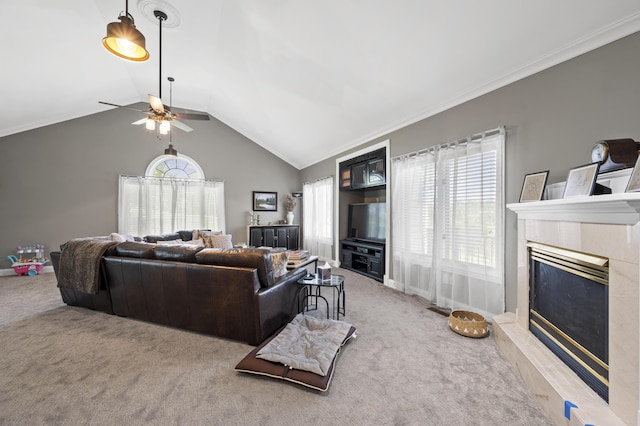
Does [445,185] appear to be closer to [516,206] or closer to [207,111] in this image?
[516,206]

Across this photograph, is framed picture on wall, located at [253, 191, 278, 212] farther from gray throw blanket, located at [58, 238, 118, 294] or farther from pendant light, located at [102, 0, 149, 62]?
pendant light, located at [102, 0, 149, 62]

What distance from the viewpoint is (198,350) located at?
7.18 ft

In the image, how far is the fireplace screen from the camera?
A: 1.38 metres

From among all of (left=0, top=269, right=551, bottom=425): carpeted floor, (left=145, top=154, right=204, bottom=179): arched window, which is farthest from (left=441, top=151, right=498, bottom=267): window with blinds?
(left=145, top=154, right=204, bottom=179): arched window

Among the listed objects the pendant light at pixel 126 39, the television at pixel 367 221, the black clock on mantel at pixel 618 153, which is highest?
the pendant light at pixel 126 39

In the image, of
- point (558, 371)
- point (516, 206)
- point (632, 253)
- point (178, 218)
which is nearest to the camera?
point (632, 253)

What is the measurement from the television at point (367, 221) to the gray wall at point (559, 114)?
6.32 feet

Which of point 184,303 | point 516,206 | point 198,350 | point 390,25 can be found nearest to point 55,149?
point 184,303

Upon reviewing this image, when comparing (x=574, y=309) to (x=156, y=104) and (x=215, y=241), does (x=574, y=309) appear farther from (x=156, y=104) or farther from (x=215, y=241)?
(x=215, y=241)

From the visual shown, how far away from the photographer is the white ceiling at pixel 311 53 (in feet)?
7.00

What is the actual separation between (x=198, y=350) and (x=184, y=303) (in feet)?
1.69

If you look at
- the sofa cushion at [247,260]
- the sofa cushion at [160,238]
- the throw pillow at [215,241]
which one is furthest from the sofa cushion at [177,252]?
the sofa cushion at [160,238]

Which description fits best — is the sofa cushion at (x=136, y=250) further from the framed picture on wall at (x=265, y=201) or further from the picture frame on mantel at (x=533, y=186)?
the framed picture on wall at (x=265, y=201)

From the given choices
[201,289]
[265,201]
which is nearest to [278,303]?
[201,289]
